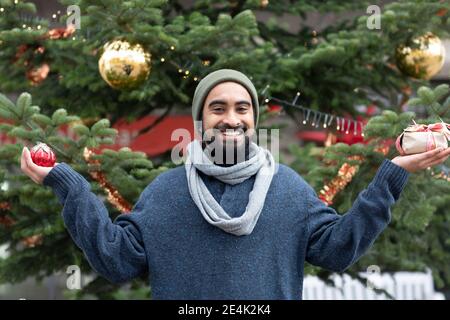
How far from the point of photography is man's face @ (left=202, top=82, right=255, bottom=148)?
2389 millimetres

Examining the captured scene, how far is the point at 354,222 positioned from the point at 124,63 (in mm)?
1501

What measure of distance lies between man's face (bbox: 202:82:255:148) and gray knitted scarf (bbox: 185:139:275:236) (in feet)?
0.20

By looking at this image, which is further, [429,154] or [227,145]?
[227,145]

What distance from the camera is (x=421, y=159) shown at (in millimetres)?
2143

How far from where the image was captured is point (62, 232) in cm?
373

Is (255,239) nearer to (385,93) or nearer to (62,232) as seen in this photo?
(62,232)

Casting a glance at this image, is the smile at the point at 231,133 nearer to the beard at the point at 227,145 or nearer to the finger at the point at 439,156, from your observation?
the beard at the point at 227,145

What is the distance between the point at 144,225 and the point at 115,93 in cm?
181

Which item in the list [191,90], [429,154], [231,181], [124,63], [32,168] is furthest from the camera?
[191,90]

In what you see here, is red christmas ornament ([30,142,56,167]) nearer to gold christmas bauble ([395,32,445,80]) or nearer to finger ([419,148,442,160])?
finger ([419,148,442,160])

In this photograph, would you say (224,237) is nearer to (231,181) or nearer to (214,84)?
(231,181)

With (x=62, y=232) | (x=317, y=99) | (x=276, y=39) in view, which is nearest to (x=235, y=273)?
(x=62, y=232)

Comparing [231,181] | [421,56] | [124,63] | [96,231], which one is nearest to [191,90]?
[124,63]

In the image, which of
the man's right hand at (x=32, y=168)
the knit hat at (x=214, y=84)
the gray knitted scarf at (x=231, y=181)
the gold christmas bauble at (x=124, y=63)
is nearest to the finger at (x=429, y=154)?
the gray knitted scarf at (x=231, y=181)
